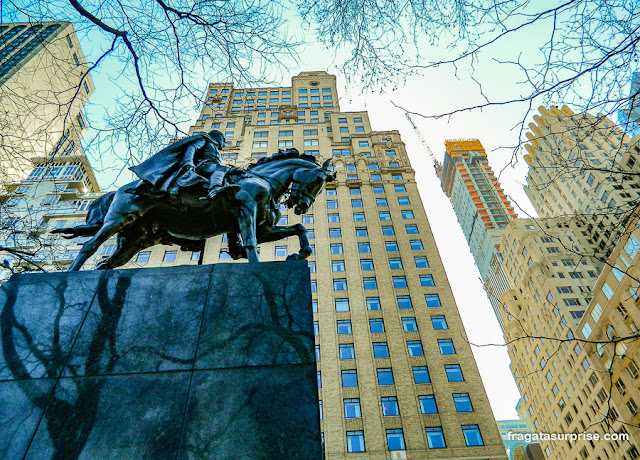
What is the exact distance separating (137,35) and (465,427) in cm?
3290

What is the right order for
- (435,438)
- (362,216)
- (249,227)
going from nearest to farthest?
(249,227)
(435,438)
(362,216)

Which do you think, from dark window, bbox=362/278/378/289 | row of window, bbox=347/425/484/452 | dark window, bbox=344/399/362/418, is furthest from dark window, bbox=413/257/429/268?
row of window, bbox=347/425/484/452

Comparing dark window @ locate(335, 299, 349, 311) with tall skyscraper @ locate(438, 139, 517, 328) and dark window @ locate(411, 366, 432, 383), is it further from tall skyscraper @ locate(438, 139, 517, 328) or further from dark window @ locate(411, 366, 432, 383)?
tall skyscraper @ locate(438, 139, 517, 328)

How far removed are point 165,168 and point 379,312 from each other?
33.6 metres

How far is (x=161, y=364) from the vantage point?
13.4 feet

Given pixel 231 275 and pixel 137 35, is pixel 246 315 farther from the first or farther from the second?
pixel 137 35

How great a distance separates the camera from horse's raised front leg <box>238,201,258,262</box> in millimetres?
5523

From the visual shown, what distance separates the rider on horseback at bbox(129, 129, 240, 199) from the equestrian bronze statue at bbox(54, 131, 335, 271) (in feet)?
0.05

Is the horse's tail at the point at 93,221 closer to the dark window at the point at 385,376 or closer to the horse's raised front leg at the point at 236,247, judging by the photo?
the horse's raised front leg at the point at 236,247

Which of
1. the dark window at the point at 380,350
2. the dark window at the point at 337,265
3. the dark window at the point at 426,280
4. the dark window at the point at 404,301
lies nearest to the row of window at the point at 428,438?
the dark window at the point at 380,350

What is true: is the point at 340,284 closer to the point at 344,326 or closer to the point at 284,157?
the point at 344,326

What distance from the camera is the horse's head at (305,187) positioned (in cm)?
657

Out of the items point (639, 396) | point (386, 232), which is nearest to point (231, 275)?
point (386, 232)

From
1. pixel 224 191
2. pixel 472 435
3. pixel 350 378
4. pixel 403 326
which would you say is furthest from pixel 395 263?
pixel 224 191
